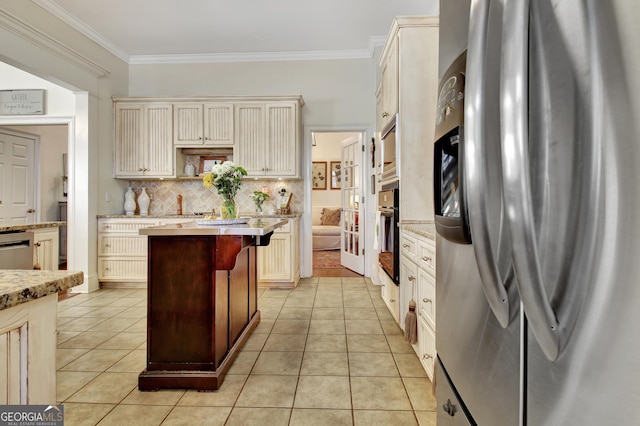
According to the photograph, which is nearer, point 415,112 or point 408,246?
point 408,246

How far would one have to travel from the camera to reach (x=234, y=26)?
3.94 m

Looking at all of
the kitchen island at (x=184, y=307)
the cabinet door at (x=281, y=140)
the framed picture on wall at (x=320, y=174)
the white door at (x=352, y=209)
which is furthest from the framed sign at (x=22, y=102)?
the framed picture on wall at (x=320, y=174)

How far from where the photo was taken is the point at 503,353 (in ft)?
1.84

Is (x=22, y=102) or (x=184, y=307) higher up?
(x=22, y=102)

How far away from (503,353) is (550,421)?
12 cm

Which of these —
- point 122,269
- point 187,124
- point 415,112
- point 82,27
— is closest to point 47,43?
point 82,27

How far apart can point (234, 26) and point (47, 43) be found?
6.26ft

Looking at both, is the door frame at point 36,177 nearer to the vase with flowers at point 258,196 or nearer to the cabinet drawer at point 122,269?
the cabinet drawer at point 122,269

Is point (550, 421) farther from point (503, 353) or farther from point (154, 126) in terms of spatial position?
point (154, 126)

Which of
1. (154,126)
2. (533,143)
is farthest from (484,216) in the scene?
(154,126)

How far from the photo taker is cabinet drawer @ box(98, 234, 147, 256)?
13.6 feet

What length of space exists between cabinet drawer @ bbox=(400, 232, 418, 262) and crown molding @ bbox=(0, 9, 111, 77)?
154 inches

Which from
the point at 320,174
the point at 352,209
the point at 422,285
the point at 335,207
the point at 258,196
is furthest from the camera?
the point at 320,174

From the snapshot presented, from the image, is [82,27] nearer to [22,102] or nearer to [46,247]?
[22,102]
